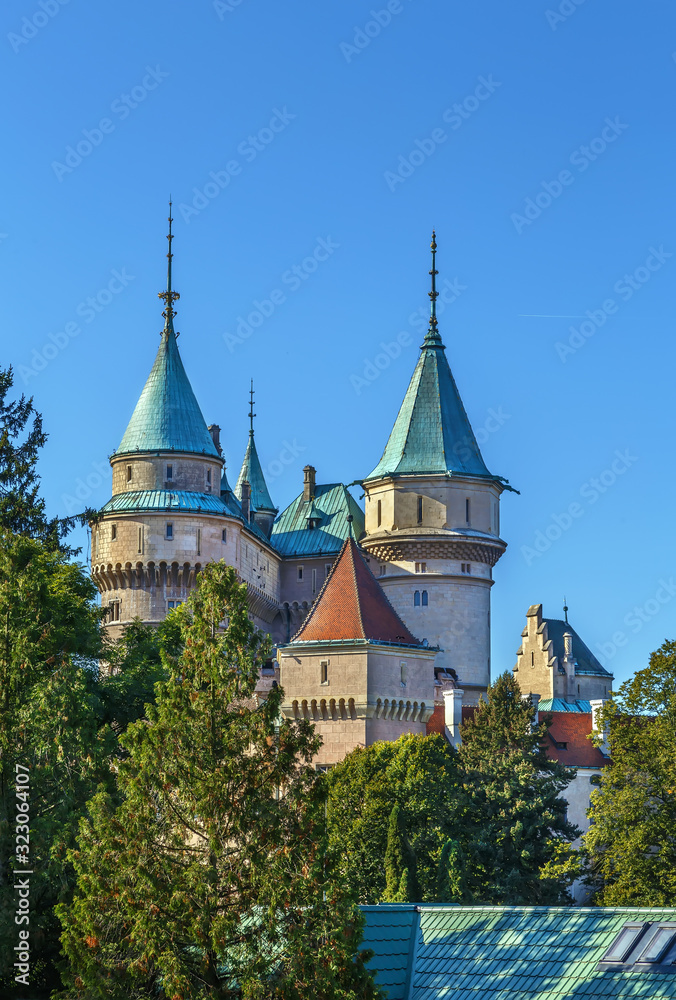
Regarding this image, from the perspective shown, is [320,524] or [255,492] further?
[255,492]

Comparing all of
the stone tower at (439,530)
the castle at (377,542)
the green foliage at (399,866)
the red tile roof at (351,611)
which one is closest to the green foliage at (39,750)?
the green foliage at (399,866)

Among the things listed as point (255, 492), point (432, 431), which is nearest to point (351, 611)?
point (432, 431)

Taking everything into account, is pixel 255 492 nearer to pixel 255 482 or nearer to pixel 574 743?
pixel 255 482

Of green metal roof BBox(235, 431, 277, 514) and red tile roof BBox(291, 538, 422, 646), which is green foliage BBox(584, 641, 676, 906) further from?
green metal roof BBox(235, 431, 277, 514)

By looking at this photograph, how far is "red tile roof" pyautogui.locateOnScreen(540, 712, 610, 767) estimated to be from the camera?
71.9m

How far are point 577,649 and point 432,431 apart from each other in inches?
808

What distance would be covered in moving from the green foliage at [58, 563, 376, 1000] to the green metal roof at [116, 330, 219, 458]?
53.3 m

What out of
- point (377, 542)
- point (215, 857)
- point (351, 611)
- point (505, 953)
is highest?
point (377, 542)

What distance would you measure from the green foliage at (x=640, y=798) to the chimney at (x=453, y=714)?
16.1m

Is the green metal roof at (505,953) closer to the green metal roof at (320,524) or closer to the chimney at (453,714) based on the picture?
the chimney at (453,714)

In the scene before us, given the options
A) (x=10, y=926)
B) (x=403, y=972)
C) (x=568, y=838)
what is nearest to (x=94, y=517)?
(x=568, y=838)

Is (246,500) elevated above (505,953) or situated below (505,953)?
above

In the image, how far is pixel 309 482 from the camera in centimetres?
9944

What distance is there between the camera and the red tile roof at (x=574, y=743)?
71875mm
